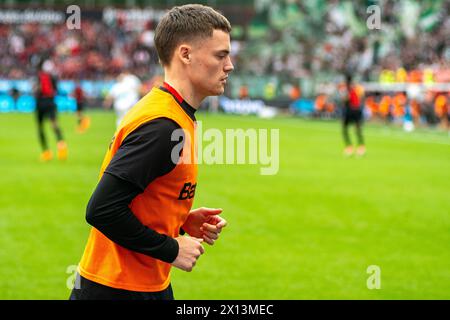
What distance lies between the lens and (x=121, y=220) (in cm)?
314

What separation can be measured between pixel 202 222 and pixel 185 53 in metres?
0.86

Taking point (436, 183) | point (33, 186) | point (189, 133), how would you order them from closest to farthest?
point (189, 133) < point (33, 186) < point (436, 183)

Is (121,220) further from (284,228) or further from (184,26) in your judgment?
(284,228)

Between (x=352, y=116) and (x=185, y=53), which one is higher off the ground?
(x=185, y=53)

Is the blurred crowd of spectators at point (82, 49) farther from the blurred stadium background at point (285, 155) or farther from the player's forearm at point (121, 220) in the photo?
the player's forearm at point (121, 220)

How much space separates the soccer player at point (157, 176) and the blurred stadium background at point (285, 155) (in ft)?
12.4

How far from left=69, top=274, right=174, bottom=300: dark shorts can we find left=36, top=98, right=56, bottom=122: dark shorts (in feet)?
51.9

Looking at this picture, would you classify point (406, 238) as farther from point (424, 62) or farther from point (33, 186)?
point (424, 62)

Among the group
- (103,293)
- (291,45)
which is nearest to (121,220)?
(103,293)

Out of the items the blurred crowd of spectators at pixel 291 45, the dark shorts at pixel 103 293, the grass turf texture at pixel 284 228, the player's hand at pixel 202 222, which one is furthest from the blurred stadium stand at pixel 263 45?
the dark shorts at pixel 103 293
